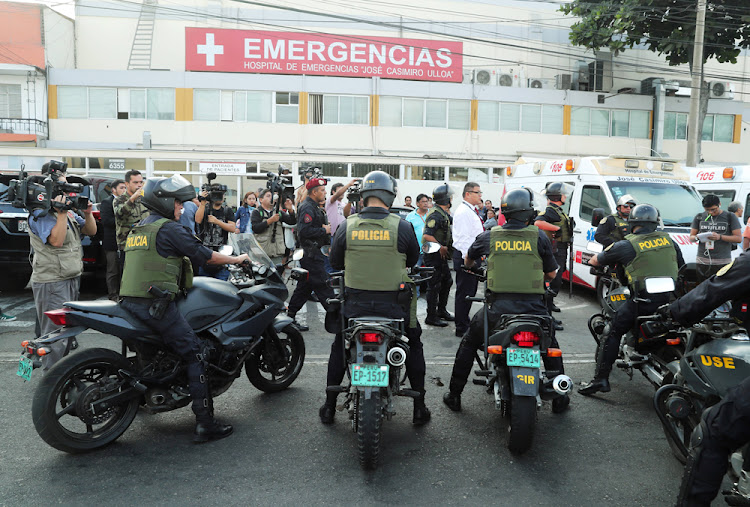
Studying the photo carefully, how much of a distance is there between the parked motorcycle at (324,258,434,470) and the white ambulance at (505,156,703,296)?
6.21 m

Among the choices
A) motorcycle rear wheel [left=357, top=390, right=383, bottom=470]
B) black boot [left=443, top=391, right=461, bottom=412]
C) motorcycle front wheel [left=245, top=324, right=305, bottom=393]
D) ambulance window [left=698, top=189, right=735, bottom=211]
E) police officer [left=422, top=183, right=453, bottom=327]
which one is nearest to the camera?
motorcycle rear wheel [left=357, top=390, right=383, bottom=470]

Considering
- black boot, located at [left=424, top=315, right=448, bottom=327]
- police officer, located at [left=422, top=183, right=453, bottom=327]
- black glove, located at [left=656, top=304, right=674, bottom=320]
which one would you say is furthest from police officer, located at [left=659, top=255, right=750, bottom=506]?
black boot, located at [left=424, top=315, right=448, bottom=327]

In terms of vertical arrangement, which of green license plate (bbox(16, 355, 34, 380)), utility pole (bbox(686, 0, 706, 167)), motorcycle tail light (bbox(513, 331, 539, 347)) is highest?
utility pole (bbox(686, 0, 706, 167))

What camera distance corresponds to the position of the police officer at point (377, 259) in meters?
4.00

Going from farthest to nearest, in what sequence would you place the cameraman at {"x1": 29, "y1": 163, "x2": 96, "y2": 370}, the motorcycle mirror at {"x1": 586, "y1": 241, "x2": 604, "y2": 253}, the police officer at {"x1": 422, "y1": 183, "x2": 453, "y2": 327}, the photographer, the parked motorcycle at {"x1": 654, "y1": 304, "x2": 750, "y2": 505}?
the motorcycle mirror at {"x1": 586, "y1": 241, "x2": 604, "y2": 253}, the photographer, the police officer at {"x1": 422, "y1": 183, "x2": 453, "y2": 327}, the cameraman at {"x1": 29, "y1": 163, "x2": 96, "y2": 370}, the parked motorcycle at {"x1": 654, "y1": 304, "x2": 750, "y2": 505}

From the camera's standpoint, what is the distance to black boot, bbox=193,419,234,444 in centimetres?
402

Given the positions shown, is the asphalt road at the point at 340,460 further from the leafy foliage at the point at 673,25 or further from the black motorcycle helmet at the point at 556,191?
the leafy foliage at the point at 673,25

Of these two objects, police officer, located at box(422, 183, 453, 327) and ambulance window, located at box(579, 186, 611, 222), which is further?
ambulance window, located at box(579, 186, 611, 222)

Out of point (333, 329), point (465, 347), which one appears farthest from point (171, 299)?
point (465, 347)

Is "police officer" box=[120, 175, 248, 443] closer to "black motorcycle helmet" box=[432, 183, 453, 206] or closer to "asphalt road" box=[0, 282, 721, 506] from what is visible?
"asphalt road" box=[0, 282, 721, 506]

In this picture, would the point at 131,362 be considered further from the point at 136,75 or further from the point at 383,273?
the point at 136,75

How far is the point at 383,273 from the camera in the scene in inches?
157

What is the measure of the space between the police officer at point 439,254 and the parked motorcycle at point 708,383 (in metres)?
3.53

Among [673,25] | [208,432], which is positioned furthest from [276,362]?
[673,25]
